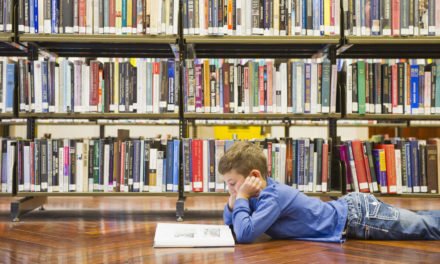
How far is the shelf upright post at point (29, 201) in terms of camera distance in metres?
2.70

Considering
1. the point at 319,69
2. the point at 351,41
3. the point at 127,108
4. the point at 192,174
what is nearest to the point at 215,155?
the point at 192,174

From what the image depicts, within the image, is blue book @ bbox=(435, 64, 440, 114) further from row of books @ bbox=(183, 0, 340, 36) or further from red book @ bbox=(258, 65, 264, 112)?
red book @ bbox=(258, 65, 264, 112)

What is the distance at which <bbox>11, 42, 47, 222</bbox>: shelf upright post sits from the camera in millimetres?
2701

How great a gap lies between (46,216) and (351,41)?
2.03m

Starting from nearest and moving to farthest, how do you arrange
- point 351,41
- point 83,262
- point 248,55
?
point 83,262, point 351,41, point 248,55

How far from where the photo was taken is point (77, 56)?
329 cm

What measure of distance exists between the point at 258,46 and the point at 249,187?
1.48m

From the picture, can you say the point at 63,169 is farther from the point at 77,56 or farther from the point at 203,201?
the point at 203,201

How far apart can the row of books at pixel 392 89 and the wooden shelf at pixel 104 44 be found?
1060 mm

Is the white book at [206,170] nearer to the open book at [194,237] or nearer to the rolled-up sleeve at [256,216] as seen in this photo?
the open book at [194,237]

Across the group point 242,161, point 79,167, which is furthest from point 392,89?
point 79,167

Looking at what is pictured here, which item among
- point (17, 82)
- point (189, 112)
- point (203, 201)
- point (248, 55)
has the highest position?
point (248, 55)

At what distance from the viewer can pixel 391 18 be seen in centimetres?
279

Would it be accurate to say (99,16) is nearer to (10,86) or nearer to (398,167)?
(10,86)
